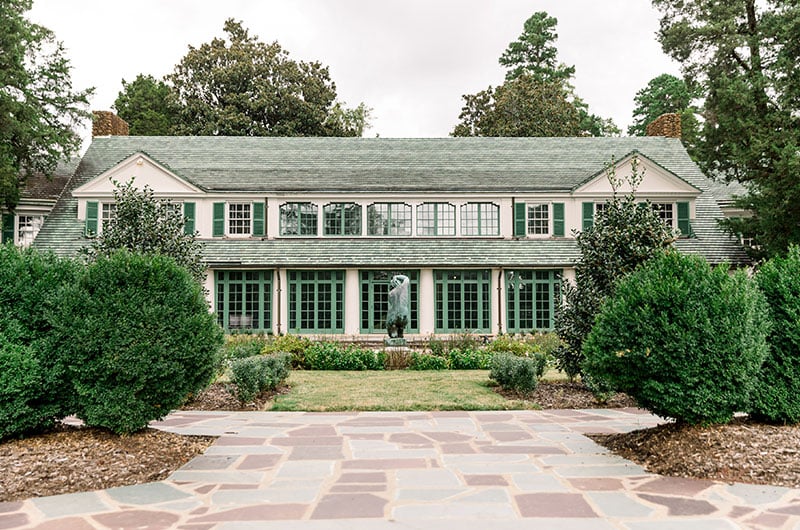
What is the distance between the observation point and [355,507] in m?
5.23

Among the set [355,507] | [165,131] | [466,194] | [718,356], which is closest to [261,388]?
[355,507]

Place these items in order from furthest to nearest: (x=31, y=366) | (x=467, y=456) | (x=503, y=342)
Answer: (x=503, y=342) → (x=467, y=456) → (x=31, y=366)

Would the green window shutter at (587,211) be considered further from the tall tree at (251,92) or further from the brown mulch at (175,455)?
the tall tree at (251,92)

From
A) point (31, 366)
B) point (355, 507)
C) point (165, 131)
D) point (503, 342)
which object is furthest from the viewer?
point (165, 131)

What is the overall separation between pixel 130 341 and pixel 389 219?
1813 cm

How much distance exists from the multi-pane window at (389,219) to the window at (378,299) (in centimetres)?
202

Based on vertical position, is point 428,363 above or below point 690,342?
below

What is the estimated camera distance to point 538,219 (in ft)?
80.9

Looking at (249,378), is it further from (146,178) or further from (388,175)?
(388,175)

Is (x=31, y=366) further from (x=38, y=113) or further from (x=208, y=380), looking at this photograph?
(x=38, y=113)

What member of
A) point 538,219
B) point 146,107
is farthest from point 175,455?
point 146,107

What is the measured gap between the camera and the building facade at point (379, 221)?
22734 mm

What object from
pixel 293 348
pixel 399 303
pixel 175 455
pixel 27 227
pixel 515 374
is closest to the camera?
pixel 175 455

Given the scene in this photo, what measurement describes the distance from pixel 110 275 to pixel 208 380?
1585 millimetres
